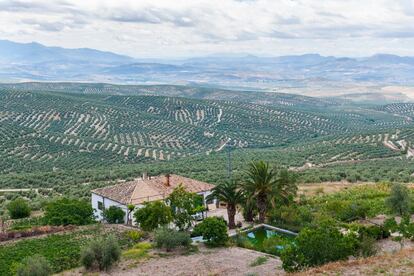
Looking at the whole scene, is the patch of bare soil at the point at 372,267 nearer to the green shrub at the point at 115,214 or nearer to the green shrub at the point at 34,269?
the green shrub at the point at 34,269

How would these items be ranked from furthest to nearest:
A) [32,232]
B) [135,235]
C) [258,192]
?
[258,192]
[32,232]
[135,235]

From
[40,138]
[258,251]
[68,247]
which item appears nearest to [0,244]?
[68,247]

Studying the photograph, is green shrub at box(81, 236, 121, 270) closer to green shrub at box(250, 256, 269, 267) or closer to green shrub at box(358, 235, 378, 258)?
green shrub at box(250, 256, 269, 267)

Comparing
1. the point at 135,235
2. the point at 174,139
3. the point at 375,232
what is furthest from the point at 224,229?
the point at 174,139

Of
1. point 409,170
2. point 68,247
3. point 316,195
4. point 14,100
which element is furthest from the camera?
point 14,100

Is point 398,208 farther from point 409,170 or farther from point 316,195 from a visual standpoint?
point 409,170

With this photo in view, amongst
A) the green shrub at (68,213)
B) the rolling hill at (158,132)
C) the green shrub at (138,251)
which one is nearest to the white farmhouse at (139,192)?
the green shrub at (68,213)

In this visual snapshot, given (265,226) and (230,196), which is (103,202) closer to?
(230,196)
